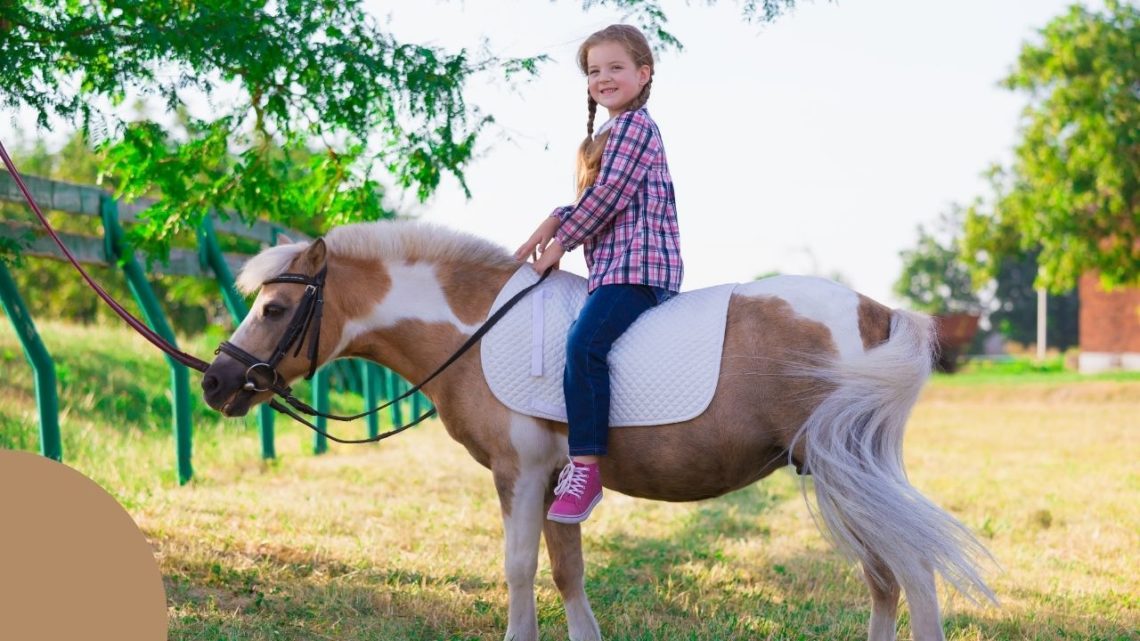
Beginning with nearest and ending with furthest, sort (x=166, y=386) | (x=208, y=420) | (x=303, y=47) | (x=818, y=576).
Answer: (x=303, y=47) < (x=818, y=576) < (x=208, y=420) < (x=166, y=386)

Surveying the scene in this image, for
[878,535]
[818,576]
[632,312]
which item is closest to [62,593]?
[632,312]

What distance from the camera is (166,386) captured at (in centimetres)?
1266

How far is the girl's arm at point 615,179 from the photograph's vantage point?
168 inches

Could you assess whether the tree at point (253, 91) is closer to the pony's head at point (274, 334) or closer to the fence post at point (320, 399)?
the pony's head at point (274, 334)

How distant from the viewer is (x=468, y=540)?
6820 millimetres

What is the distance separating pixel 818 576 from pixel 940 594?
667mm

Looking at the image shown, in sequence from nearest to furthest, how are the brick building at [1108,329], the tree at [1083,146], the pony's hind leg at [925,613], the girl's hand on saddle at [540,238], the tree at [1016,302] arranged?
1. the pony's hind leg at [925,613]
2. the girl's hand on saddle at [540,238]
3. the tree at [1083,146]
4. the brick building at [1108,329]
5. the tree at [1016,302]

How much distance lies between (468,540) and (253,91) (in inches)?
115

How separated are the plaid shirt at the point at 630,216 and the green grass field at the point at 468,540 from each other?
155 cm

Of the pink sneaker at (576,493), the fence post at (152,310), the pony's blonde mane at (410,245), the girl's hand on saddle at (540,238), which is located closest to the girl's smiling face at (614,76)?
the girl's hand on saddle at (540,238)

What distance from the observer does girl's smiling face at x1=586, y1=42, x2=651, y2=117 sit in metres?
4.36

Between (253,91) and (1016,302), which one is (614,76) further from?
(1016,302)

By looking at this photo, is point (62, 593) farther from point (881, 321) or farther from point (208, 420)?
point (208, 420)

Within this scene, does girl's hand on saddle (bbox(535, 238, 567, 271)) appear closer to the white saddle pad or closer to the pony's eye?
the white saddle pad
